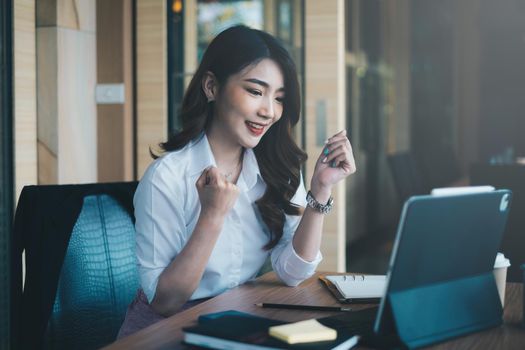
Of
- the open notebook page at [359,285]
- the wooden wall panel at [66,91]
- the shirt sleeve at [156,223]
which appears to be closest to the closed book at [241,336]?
the open notebook page at [359,285]

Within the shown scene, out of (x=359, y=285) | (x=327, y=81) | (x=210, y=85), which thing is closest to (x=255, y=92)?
(x=210, y=85)

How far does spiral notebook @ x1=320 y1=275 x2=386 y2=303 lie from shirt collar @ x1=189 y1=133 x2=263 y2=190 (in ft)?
1.16

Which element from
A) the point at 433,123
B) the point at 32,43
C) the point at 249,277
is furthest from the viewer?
the point at 433,123

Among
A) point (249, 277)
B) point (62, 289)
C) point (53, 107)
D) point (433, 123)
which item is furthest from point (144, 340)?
point (433, 123)

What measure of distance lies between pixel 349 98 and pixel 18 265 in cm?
452

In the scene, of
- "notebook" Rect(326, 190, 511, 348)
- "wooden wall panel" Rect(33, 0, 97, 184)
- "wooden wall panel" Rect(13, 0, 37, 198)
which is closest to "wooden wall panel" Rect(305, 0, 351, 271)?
"wooden wall panel" Rect(33, 0, 97, 184)

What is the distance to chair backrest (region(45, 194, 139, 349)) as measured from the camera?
1.58 meters

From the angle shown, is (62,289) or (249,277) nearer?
(62,289)

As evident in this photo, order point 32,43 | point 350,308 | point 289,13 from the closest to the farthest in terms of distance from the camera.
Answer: point 350,308 → point 32,43 → point 289,13

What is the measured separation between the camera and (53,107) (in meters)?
3.24

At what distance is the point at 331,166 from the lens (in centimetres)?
162

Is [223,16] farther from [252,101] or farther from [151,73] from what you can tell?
[252,101]

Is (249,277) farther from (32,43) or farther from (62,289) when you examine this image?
A: (32,43)

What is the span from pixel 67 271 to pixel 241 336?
69cm
